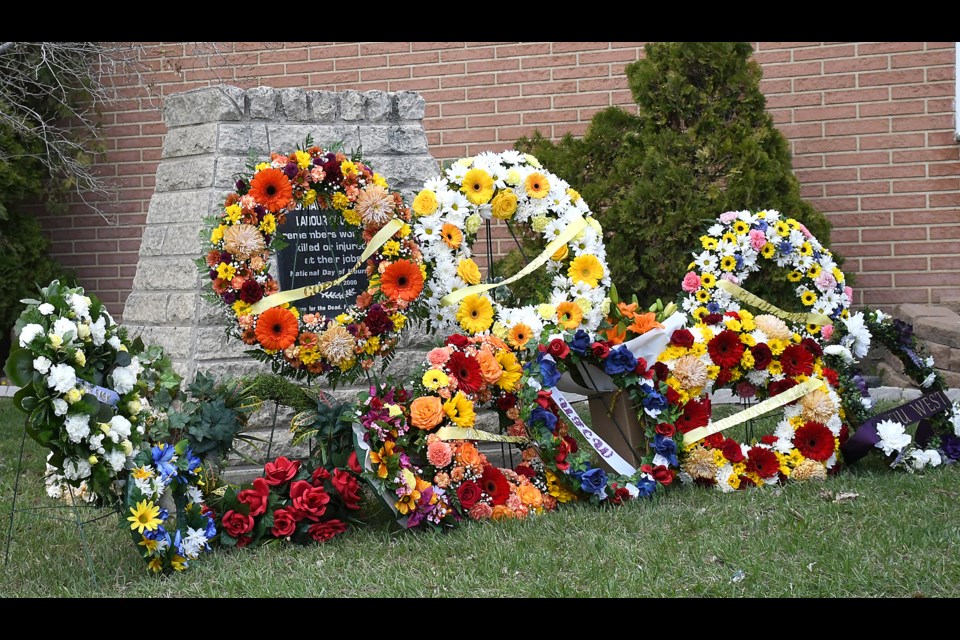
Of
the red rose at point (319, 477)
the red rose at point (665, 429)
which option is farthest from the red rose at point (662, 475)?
the red rose at point (319, 477)

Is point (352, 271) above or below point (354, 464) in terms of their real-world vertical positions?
above

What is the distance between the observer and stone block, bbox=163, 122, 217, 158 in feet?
16.5

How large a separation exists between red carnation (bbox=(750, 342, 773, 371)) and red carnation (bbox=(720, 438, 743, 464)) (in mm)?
411

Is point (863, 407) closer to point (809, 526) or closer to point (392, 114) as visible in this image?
point (809, 526)

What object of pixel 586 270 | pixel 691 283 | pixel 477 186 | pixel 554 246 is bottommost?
pixel 691 283

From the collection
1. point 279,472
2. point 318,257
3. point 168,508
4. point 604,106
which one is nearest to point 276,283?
point 318,257

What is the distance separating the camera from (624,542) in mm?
3545

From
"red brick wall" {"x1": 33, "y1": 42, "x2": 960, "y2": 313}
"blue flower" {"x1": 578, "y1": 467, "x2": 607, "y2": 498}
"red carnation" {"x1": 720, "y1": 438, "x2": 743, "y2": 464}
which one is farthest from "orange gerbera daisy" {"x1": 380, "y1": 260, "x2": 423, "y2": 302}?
"red brick wall" {"x1": 33, "y1": 42, "x2": 960, "y2": 313}

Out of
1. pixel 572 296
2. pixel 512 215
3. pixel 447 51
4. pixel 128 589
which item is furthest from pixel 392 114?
pixel 128 589

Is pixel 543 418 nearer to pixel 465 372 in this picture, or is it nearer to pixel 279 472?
pixel 465 372

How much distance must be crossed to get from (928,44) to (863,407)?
318cm

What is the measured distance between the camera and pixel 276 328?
4.36m

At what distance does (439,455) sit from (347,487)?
405mm

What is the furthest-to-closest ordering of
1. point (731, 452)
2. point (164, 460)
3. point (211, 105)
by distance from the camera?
point (211, 105) < point (731, 452) < point (164, 460)
